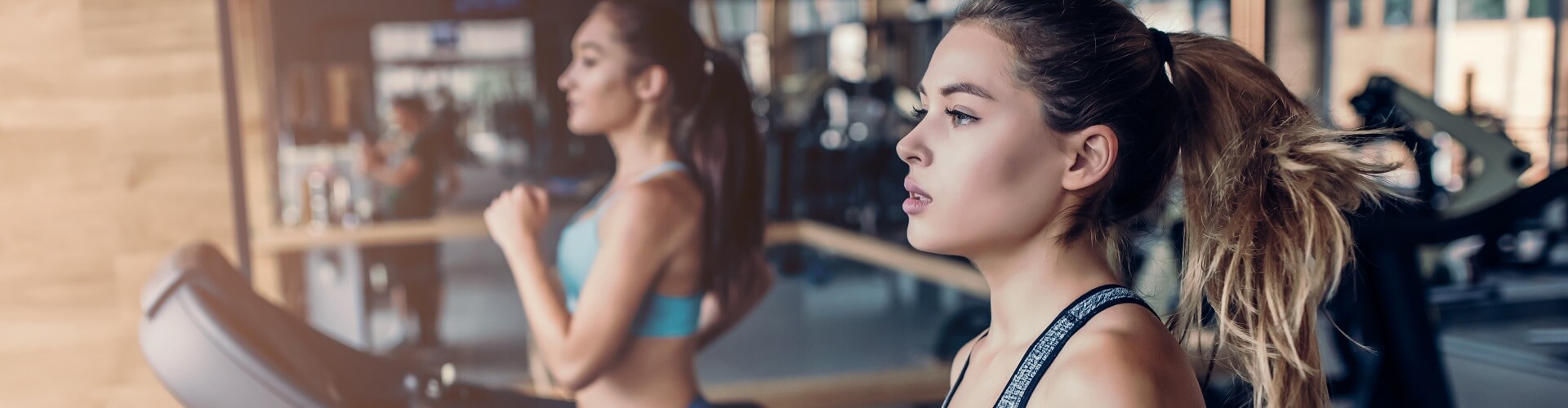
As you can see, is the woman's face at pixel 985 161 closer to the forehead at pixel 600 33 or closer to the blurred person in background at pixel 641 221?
→ the blurred person in background at pixel 641 221

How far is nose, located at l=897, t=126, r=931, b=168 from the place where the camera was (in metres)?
0.98

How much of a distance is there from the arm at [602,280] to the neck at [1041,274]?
33.5 inches

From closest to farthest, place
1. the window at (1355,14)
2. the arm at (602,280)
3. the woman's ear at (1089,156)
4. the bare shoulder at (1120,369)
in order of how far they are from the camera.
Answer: the bare shoulder at (1120,369)
the woman's ear at (1089,156)
the arm at (602,280)
the window at (1355,14)

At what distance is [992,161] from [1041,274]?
118 mm

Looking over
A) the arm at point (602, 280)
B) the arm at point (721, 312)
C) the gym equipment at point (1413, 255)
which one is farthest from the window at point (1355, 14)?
the arm at point (602, 280)

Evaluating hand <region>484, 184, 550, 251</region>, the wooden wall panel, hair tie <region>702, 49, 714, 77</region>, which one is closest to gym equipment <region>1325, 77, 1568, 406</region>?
hair tie <region>702, 49, 714, 77</region>

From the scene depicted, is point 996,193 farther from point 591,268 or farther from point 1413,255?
point 1413,255

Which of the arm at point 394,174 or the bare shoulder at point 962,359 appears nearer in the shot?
the bare shoulder at point 962,359

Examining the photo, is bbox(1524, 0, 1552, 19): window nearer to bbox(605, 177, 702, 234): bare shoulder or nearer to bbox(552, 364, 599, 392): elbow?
bbox(605, 177, 702, 234): bare shoulder

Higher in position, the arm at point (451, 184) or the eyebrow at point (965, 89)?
the eyebrow at point (965, 89)

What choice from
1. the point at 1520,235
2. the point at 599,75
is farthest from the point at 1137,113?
the point at 1520,235

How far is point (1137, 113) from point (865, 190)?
642 centimetres

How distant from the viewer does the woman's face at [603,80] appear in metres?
1.83

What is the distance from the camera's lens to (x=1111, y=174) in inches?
38.6
